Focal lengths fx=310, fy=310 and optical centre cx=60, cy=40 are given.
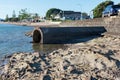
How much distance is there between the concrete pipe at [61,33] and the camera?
29047mm

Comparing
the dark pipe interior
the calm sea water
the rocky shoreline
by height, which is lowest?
the calm sea water

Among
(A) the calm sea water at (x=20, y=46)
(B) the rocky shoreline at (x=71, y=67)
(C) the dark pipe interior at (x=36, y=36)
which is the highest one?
(B) the rocky shoreline at (x=71, y=67)

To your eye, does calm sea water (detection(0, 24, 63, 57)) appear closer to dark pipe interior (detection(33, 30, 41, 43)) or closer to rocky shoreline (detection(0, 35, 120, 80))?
dark pipe interior (detection(33, 30, 41, 43))

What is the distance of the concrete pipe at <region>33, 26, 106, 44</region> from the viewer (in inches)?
1144

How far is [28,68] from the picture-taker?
1270 centimetres

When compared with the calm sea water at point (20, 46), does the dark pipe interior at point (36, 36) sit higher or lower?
higher

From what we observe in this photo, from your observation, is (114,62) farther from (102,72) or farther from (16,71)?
(16,71)

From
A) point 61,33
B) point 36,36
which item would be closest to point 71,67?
point 61,33

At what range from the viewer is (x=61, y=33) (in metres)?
30.1

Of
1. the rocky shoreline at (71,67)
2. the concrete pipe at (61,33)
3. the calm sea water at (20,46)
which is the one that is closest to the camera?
the rocky shoreline at (71,67)

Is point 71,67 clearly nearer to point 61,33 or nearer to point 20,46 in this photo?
point 20,46

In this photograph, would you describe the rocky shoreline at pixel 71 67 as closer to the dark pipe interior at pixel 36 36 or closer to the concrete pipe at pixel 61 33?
the concrete pipe at pixel 61 33

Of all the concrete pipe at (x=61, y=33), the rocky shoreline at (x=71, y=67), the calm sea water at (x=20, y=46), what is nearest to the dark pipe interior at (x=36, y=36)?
the concrete pipe at (x=61, y=33)

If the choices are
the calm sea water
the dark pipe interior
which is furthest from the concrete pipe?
the calm sea water
